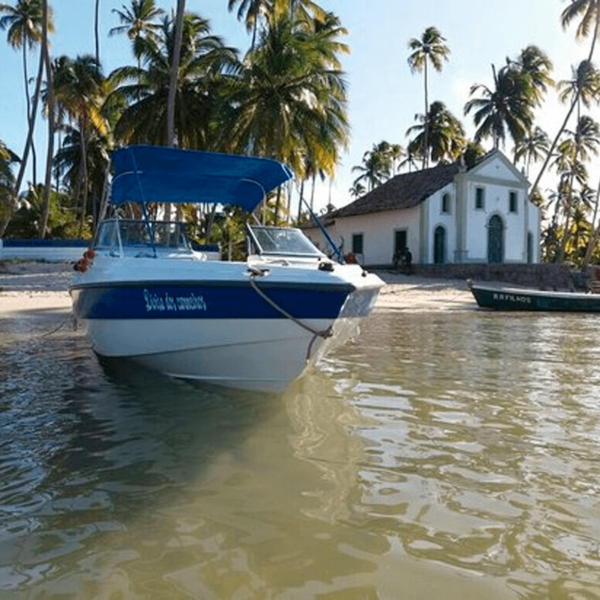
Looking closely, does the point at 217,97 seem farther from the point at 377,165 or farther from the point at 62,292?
the point at 377,165

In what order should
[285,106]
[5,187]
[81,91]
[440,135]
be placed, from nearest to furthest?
[285,106]
[5,187]
[81,91]
[440,135]

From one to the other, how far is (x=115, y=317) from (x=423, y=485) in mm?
4209

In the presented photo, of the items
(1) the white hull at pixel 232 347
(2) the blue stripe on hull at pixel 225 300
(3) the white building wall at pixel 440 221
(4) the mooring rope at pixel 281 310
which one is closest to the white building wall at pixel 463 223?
(3) the white building wall at pixel 440 221

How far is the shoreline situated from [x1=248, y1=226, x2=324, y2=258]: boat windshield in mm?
10076

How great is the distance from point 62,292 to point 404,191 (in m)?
22.3

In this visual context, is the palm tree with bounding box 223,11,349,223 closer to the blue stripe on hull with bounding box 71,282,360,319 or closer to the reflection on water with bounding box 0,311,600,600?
the reflection on water with bounding box 0,311,600,600

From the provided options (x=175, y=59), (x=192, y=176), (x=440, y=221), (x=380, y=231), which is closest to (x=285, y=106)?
(x=175, y=59)

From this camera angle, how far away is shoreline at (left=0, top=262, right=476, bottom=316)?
18347 millimetres

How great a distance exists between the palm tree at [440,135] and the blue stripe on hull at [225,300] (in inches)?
1830

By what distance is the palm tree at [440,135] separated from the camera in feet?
166

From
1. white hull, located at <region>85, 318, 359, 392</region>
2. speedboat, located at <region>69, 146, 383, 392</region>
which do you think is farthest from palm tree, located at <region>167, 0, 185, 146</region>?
white hull, located at <region>85, 318, 359, 392</region>

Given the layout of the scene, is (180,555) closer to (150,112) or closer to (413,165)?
(150,112)

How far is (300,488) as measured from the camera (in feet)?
13.6

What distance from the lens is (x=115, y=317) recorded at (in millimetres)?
7086
